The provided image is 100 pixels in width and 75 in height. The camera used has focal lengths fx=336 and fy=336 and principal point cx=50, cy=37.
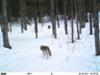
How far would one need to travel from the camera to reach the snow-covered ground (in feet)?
12.1

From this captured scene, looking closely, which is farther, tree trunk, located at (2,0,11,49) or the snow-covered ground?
tree trunk, located at (2,0,11,49)

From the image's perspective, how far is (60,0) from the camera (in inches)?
155

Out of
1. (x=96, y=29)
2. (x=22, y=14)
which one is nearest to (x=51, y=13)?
(x=22, y=14)

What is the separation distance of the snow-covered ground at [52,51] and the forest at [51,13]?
58 mm

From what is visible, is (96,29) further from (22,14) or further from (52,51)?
(22,14)

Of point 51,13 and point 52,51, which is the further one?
point 51,13

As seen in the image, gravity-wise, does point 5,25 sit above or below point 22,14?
below

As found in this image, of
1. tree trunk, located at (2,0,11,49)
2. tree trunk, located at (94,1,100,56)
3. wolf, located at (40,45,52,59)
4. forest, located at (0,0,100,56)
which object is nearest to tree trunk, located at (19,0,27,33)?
forest, located at (0,0,100,56)

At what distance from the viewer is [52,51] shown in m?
3.81

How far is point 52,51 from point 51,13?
45 cm

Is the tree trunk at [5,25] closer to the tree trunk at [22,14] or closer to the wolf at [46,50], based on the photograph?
the tree trunk at [22,14]

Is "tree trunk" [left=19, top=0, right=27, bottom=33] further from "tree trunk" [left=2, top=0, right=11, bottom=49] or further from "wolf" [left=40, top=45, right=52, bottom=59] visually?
"wolf" [left=40, top=45, right=52, bottom=59]

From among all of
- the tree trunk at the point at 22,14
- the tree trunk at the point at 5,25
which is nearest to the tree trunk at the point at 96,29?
the tree trunk at the point at 22,14

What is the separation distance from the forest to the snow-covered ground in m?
0.06
